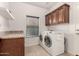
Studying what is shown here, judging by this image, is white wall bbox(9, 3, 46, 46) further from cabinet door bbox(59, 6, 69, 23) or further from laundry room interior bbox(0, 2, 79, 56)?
cabinet door bbox(59, 6, 69, 23)

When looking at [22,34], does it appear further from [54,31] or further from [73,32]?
[73,32]

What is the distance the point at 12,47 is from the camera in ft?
4.98

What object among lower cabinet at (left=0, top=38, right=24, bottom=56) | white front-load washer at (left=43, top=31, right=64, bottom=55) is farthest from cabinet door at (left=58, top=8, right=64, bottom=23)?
lower cabinet at (left=0, top=38, right=24, bottom=56)

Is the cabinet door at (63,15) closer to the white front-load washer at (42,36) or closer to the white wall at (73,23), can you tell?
the white wall at (73,23)

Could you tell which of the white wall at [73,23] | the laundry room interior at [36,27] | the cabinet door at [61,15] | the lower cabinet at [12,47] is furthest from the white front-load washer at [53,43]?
the lower cabinet at [12,47]

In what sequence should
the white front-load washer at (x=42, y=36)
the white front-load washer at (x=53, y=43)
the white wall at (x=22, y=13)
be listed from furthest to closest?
the white front-load washer at (x=53, y=43) → the white front-load washer at (x=42, y=36) → the white wall at (x=22, y=13)

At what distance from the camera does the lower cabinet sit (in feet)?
4.71

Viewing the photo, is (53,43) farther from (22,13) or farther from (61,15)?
Result: (22,13)

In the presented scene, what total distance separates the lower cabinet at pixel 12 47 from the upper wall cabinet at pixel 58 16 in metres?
0.71

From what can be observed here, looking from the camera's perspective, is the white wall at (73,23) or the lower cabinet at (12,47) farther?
the white wall at (73,23)

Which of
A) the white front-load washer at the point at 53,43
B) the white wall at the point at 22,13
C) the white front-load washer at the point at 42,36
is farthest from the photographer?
the white front-load washer at the point at 53,43

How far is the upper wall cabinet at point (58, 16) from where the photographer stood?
1548 millimetres

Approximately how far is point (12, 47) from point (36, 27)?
63 cm

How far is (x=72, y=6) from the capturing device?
1.61 meters
